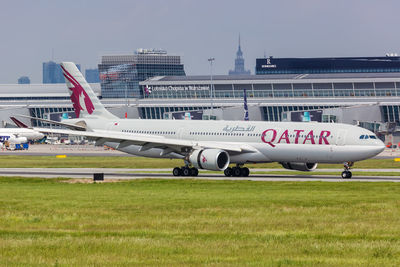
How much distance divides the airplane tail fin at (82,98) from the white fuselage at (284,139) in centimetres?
596

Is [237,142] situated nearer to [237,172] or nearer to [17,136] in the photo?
[237,172]

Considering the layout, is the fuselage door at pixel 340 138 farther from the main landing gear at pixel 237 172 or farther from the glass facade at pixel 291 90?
the glass facade at pixel 291 90

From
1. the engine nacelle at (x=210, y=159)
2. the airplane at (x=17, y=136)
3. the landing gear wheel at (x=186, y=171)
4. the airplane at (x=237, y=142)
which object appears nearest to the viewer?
the airplane at (x=237, y=142)

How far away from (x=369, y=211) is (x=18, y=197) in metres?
17.4

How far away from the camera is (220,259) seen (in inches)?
863

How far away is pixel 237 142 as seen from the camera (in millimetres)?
62219

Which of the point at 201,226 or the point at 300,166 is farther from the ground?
the point at 300,166

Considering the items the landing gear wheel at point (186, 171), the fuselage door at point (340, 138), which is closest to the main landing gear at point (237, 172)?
the landing gear wheel at point (186, 171)

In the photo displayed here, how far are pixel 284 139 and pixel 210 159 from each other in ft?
17.9

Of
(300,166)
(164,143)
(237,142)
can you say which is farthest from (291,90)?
(164,143)

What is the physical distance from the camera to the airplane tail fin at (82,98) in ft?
236

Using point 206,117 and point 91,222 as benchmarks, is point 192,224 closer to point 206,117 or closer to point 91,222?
point 91,222

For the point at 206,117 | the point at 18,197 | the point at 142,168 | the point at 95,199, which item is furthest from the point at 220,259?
the point at 206,117

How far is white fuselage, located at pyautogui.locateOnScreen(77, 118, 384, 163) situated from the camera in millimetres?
57906
